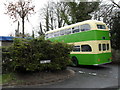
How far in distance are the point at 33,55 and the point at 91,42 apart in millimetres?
5352

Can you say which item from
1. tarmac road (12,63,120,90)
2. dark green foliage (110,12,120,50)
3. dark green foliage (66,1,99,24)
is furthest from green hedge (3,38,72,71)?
dark green foliage (66,1,99,24)

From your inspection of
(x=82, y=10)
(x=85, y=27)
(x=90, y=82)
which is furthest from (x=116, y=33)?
(x=90, y=82)

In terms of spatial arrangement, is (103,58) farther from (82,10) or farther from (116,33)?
(82,10)

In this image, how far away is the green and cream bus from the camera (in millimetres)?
10664

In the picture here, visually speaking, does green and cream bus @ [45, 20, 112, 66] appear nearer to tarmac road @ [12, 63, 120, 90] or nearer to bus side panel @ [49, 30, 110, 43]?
bus side panel @ [49, 30, 110, 43]

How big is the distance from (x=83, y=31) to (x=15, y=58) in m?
6.53

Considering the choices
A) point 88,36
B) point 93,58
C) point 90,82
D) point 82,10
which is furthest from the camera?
point 82,10

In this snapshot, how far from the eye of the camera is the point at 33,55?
24.7 feet

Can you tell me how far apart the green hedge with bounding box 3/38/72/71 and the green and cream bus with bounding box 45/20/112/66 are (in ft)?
7.01

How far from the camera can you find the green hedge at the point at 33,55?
726 cm

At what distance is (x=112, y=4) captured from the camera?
16.0 metres

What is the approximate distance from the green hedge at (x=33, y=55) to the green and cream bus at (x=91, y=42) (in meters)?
2.14

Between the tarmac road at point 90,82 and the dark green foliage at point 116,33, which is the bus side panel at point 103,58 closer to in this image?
the tarmac road at point 90,82

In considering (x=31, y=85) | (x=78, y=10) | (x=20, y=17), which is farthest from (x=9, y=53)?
(x=78, y=10)
